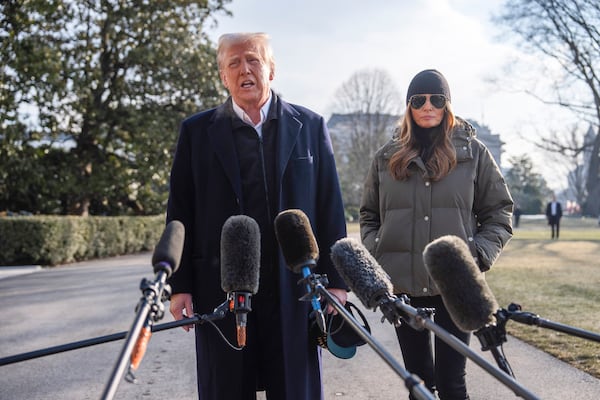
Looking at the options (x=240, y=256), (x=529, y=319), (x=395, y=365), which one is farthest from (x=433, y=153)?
(x=395, y=365)

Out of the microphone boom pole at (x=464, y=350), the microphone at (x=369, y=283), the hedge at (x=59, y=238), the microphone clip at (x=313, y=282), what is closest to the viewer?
the microphone boom pole at (x=464, y=350)

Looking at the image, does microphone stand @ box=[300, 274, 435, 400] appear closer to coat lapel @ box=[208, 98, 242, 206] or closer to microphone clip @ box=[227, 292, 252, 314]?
microphone clip @ box=[227, 292, 252, 314]

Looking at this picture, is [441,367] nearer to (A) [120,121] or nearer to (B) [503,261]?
(B) [503,261]

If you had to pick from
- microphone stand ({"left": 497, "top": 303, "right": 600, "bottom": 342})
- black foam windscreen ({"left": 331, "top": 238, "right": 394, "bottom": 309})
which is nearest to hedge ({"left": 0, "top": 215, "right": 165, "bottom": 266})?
black foam windscreen ({"left": 331, "top": 238, "right": 394, "bottom": 309})

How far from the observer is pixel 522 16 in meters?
27.0

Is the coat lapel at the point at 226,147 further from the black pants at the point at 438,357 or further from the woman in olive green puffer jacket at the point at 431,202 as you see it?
the black pants at the point at 438,357

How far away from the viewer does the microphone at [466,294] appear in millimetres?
1768

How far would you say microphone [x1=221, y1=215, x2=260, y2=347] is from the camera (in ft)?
7.66

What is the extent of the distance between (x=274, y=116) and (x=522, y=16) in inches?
1059

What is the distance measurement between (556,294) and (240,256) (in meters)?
8.72

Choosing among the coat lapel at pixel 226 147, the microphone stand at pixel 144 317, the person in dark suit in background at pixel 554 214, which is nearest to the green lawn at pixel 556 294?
the coat lapel at pixel 226 147

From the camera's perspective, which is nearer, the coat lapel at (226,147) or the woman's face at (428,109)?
the coat lapel at (226,147)

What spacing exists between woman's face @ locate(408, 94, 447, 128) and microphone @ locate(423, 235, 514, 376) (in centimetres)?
179

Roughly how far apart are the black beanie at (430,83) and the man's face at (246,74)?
906 millimetres
